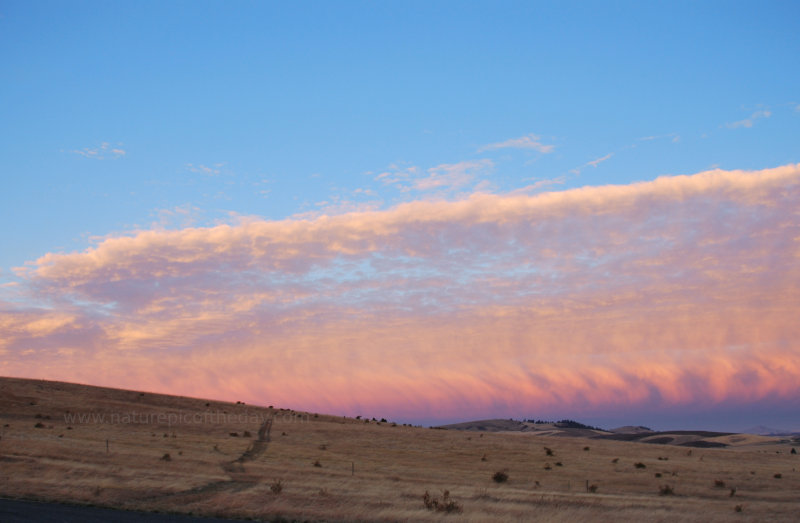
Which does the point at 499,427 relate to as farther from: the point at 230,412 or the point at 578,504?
the point at 578,504

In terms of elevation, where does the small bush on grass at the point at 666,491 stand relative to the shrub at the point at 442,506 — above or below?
below

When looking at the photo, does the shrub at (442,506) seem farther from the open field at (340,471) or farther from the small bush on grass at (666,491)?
the small bush on grass at (666,491)

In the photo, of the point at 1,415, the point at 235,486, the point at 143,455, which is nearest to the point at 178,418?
the point at 1,415

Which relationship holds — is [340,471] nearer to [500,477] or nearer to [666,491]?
[500,477]

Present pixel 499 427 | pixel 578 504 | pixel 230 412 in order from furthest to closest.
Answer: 1. pixel 499 427
2. pixel 230 412
3. pixel 578 504

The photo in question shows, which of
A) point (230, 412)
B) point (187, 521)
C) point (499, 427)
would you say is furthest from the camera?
point (499, 427)

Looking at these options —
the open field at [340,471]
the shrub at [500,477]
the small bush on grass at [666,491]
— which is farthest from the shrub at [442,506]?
the small bush on grass at [666,491]

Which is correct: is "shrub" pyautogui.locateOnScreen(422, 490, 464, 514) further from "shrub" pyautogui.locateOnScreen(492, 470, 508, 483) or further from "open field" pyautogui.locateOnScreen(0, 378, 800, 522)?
"shrub" pyautogui.locateOnScreen(492, 470, 508, 483)

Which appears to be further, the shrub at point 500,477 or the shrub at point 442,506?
the shrub at point 500,477

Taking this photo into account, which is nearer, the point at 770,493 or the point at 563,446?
the point at 770,493

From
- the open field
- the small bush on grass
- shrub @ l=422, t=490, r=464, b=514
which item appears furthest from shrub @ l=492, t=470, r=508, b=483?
shrub @ l=422, t=490, r=464, b=514

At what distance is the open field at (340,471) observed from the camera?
93.7 feet

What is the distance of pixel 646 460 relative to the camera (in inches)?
2393

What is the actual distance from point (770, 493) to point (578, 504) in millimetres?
19062
